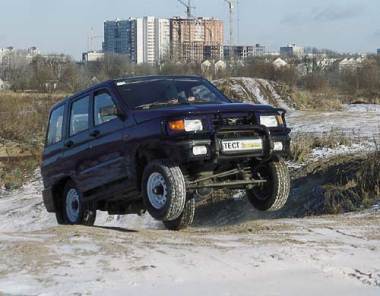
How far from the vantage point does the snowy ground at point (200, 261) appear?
18.2 feet

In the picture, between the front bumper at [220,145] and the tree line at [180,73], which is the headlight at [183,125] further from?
the tree line at [180,73]

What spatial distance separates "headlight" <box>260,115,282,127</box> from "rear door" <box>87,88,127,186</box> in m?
1.70

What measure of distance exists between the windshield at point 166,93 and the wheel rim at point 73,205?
200cm

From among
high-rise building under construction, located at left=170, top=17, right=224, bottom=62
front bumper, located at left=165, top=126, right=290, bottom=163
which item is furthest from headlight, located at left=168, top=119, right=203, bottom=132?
high-rise building under construction, located at left=170, top=17, right=224, bottom=62

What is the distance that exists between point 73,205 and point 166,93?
2.54 meters

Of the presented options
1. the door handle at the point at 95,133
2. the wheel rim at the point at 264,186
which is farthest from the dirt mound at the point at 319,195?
the door handle at the point at 95,133

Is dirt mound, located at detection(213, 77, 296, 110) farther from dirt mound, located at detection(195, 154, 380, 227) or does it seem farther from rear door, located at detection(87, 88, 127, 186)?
rear door, located at detection(87, 88, 127, 186)

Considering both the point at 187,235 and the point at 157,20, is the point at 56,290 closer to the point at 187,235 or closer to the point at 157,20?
the point at 187,235

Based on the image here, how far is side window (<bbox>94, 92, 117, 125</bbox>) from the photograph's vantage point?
901 centimetres

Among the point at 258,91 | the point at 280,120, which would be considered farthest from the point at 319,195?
the point at 258,91

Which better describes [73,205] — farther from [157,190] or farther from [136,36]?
[136,36]

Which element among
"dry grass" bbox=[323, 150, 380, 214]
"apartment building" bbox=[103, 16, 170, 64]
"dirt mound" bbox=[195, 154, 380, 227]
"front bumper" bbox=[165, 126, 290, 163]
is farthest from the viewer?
"apartment building" bbox=[103, 16, 170, 64]

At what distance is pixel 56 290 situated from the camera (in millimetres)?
5398

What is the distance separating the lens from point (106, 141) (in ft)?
30.2
